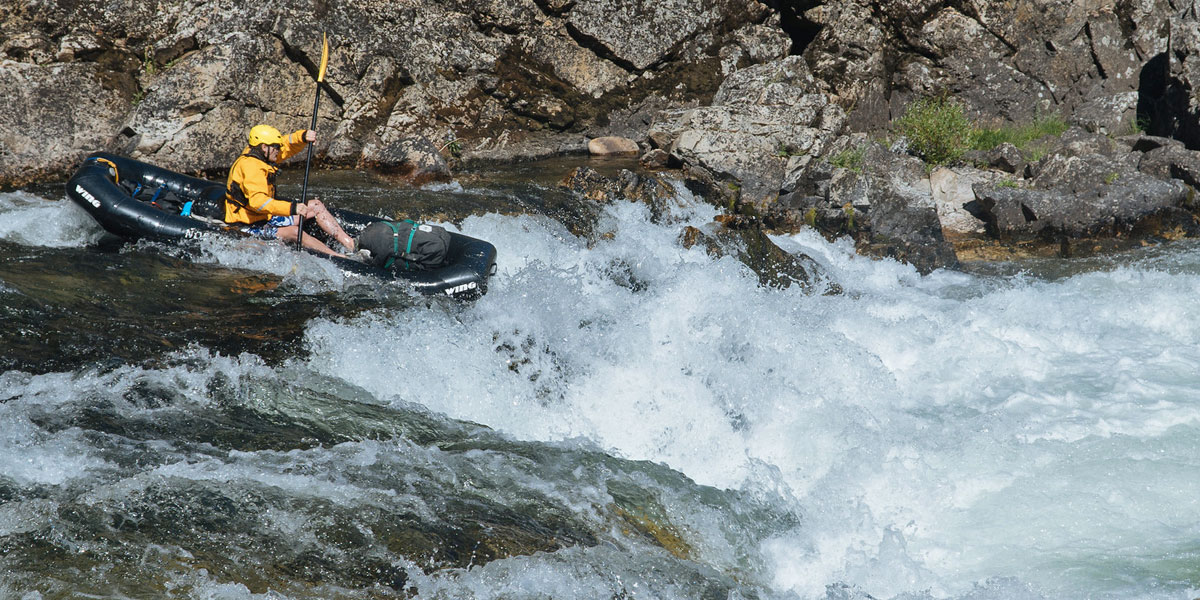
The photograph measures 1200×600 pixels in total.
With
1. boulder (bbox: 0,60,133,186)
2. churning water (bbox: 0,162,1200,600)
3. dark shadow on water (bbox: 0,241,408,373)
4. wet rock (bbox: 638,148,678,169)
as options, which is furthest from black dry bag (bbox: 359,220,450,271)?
boulder (bbox: 0,60,133,186)

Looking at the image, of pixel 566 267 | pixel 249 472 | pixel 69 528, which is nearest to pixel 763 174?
pixel 566 267

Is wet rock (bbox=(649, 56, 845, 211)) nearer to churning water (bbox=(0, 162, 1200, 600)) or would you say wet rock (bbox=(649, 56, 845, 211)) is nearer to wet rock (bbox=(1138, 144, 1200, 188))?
churning water (bbox=(0, 162, 1200, 600))

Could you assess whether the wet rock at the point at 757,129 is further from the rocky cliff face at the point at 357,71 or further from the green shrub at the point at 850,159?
the rocky cliff face at the point at 357,71

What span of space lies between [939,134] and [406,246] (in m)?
6.71

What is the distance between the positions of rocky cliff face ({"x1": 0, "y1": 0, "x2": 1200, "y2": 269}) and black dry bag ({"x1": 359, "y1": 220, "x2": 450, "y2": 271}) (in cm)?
343

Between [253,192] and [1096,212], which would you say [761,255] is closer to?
[1096,212]

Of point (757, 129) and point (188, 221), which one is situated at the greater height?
point (757, 129)

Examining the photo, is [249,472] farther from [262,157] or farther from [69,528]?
[262,157]

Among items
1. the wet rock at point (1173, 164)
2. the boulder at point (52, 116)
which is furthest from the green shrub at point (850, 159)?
the boulder at point (52, 116)

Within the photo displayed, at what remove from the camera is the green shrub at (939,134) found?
988cm

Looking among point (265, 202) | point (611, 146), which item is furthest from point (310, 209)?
point (611, 146)

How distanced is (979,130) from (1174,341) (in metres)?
5.87

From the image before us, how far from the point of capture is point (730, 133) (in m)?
9.48

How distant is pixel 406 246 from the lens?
19.9 feet
